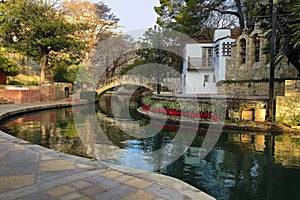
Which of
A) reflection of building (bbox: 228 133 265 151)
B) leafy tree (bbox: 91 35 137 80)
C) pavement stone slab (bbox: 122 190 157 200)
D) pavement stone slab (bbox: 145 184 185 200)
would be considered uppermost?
leafy tree (bbox: 91 35 137 80)

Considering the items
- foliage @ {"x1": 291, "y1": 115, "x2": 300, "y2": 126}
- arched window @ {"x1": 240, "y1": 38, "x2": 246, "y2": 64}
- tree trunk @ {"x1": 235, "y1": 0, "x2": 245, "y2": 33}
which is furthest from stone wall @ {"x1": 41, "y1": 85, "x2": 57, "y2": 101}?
foliage @ {"x1": 291, "y1": 115, "x2": 300, "y2": 126}

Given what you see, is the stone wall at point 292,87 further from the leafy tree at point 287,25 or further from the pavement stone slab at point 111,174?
the pavement stone slab at point 111,174

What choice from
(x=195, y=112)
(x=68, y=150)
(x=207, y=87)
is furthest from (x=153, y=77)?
(x=68, y=150)

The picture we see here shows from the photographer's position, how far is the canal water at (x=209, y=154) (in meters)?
5.12

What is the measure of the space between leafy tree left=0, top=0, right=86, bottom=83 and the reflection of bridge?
605cm

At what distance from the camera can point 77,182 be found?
12.6ft

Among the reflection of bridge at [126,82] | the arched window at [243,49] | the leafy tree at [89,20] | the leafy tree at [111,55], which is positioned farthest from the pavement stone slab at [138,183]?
the leafy tree at [111,55]

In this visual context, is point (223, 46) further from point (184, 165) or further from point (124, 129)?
point (184, 165)

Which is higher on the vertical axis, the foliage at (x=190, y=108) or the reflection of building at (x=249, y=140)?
the foliage at (x=190, y=108)

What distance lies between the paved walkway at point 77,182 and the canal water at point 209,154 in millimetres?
1331

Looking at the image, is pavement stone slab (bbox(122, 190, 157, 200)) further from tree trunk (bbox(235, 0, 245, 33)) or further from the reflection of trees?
tree trunk (bbox(235, 0, 245, 33))

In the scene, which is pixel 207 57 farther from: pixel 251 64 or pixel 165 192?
pixel 165 192

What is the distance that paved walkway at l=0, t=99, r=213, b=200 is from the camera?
3.43m

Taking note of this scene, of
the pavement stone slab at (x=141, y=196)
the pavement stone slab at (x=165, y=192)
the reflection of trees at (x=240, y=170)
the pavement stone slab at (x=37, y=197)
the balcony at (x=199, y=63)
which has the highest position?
the balcony at (x=199, y=63)
